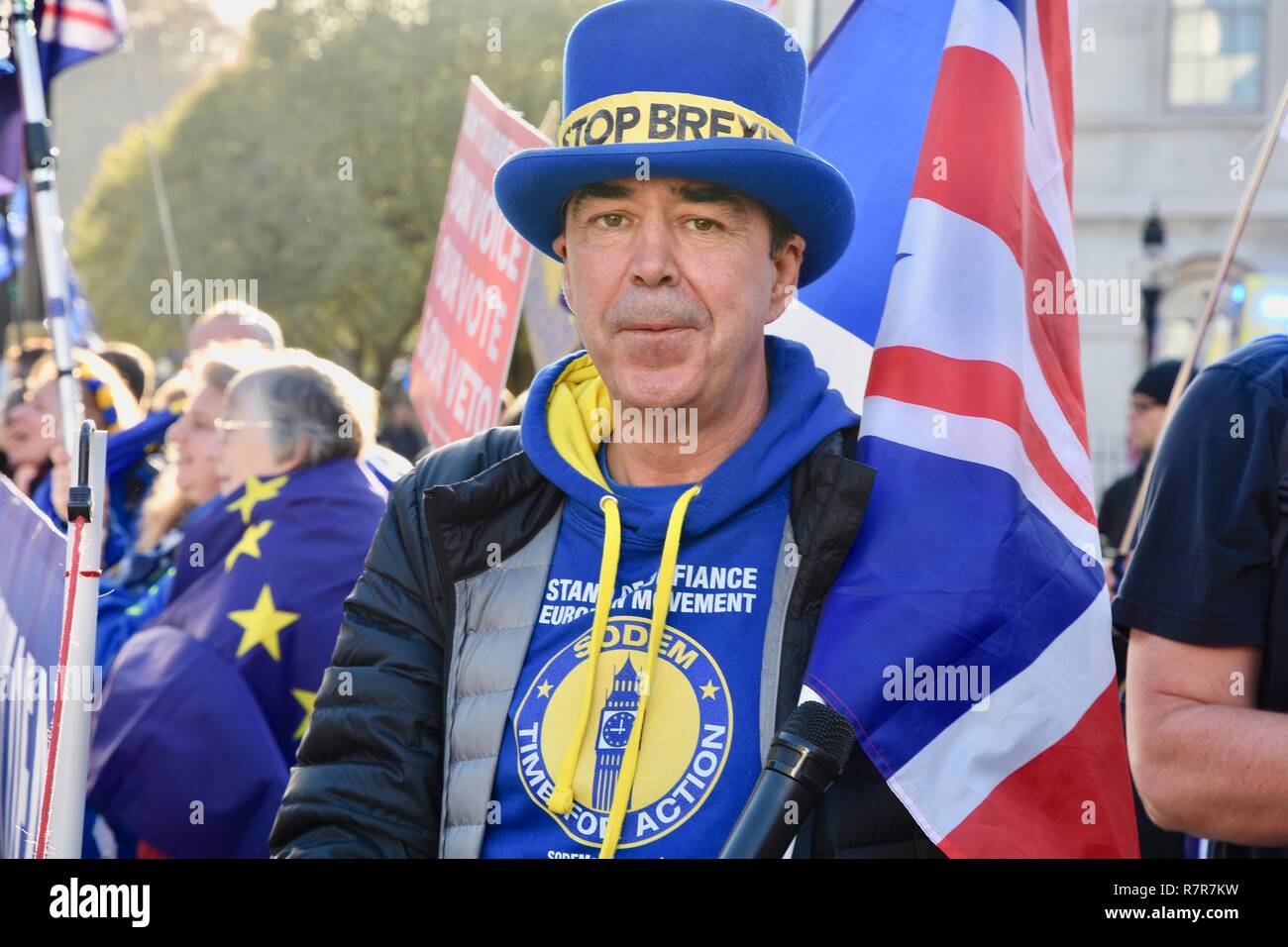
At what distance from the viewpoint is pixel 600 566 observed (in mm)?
2367

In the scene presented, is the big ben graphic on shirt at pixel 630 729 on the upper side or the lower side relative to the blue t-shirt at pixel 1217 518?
lower

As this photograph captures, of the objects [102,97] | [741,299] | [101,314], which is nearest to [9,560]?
[741,299]

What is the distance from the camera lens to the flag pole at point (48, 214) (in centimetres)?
444

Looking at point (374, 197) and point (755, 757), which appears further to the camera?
point (374, 197)

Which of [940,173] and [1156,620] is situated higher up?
[940,173]

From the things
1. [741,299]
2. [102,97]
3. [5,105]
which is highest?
[102,97]

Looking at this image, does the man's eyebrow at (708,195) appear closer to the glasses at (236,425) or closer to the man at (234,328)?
the glasses at (236,425)

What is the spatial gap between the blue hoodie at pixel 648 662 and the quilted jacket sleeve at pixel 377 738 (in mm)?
125

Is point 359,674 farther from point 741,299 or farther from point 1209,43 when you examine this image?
point 1209,43

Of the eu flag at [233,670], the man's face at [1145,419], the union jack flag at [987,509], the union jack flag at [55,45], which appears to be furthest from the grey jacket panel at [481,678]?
the man's face at [1145,419]

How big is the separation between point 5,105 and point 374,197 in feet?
68.5

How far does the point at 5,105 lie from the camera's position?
576 cm

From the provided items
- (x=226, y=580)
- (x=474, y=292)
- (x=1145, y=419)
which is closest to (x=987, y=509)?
(x=226, y=580)

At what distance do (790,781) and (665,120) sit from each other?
1.01m
